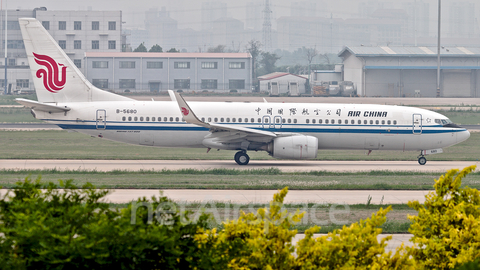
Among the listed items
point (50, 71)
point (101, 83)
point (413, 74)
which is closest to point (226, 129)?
point (50, 71)

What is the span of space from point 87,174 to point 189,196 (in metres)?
6.66

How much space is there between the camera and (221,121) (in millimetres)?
28109

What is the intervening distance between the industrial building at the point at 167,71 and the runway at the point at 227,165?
71907 millimetres

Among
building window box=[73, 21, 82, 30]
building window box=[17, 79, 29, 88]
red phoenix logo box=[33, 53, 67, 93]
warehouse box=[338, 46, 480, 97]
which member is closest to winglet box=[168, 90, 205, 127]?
red phoenix logo box=[33, 53, 67, 93]

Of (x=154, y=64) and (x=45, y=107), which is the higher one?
(x=154, y=64)

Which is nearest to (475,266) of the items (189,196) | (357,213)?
(357,213)

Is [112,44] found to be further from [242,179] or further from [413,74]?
[242,179]

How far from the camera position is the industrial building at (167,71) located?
101m

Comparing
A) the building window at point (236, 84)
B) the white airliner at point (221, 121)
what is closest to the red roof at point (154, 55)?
the building window at point (236, 84)

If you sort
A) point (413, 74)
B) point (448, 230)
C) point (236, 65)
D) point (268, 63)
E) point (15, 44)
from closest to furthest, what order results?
point (448, 230) < point (413, 74) < point (236, 65) < point (15, 44) < point (268, 63)

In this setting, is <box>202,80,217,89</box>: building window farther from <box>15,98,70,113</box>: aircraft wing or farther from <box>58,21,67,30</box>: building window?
<box>15,98,70,113</box>: aircraft wing

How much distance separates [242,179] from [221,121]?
Result: 6364mm

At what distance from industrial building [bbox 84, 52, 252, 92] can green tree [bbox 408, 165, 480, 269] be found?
93.4m

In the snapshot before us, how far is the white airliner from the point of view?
27.3m
